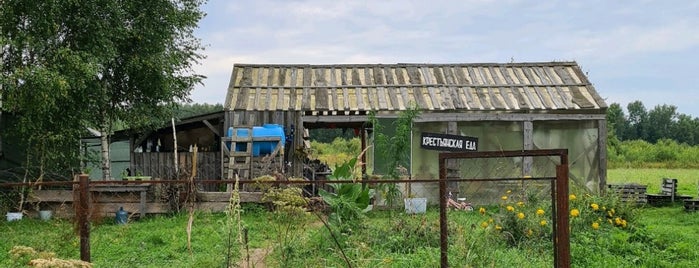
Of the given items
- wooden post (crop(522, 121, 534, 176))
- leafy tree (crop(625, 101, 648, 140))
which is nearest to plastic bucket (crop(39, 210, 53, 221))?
wooden post (crop(522, 121, 534, 176))

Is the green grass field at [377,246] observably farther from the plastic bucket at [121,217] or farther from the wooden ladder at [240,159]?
the wooden ladder at [240,159]

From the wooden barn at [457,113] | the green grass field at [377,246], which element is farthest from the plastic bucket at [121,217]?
the wooden barn at [457,113]

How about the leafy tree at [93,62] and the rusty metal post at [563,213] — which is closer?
the rusty metal post at [563,213]

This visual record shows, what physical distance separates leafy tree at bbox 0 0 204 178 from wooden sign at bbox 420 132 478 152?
20.7 feet

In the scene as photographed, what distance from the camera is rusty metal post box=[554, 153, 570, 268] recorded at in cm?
519

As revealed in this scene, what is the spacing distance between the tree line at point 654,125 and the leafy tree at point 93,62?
59706 mm

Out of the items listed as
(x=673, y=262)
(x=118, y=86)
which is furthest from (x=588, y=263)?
(x=118, y=86)

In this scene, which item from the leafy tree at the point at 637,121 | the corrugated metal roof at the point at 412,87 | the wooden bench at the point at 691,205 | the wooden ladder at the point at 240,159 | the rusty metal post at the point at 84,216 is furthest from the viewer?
the leafy tree at the point at 637,121

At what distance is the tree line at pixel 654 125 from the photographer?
70000 millimetres

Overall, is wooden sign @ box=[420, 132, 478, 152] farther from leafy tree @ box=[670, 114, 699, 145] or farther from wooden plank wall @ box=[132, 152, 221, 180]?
leafy tree @ box=[670, 114, 699, 145]

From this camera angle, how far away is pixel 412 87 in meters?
16.6

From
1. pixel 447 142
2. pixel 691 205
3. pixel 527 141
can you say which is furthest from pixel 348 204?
pixel 691 205

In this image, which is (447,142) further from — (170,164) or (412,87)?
(170,164)

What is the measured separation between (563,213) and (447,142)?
33.2 feet
